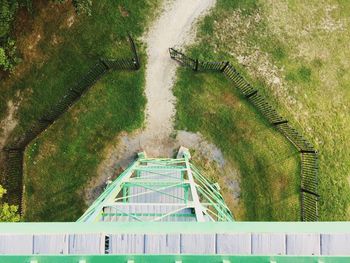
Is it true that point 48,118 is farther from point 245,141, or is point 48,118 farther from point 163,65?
point 245,141

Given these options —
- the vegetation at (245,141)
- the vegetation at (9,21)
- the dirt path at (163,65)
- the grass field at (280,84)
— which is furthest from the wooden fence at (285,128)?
the vegetation at (9,21)

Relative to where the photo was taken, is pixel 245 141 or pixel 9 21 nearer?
pixel 9 21

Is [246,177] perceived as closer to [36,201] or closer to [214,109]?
[214,109]

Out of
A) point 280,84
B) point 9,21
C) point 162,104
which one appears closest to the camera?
point 9,21

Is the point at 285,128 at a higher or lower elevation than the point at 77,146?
higher

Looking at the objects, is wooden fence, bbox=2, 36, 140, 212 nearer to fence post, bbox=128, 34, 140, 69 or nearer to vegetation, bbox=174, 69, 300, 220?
fence post, bbox=128, 34, 140, 69

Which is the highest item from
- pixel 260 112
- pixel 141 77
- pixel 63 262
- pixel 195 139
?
pixel 141 77

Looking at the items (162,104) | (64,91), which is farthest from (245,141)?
(64,91)

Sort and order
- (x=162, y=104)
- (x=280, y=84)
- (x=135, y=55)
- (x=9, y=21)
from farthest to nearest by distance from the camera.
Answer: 1. (x=280, y=84)
2. (x=162, y=104)
3. (x=135, y=55)
4. (x=9, y=21)

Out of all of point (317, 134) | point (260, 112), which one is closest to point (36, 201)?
point (260, 112)
